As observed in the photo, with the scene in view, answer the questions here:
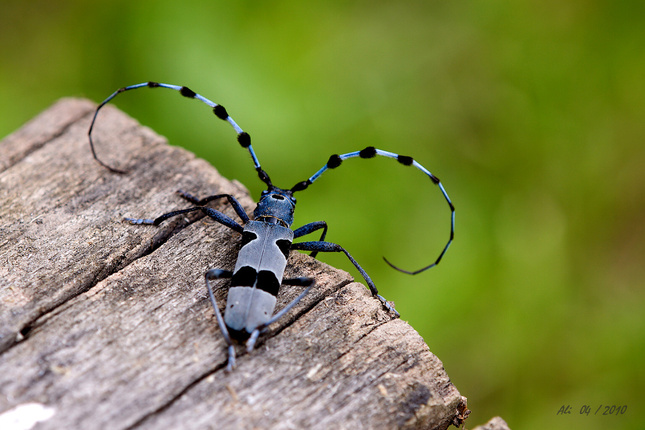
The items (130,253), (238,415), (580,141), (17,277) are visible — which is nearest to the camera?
(238,415)

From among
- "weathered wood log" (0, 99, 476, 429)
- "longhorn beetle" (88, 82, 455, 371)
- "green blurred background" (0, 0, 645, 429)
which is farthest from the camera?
"green blurred background" (0, 0, 645, 429)

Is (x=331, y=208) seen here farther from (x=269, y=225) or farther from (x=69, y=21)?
(x=69, y=21)

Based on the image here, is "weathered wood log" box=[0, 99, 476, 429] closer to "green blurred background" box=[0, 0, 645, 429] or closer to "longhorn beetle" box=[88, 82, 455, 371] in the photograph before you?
"longhorn beetle" box=[88, 82, 455, 371]

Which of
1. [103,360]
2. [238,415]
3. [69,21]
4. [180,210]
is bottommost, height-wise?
[238,415]

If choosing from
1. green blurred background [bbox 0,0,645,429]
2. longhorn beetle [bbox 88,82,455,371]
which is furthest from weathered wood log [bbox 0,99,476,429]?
green blurred background [bbox 0,0,645,429]

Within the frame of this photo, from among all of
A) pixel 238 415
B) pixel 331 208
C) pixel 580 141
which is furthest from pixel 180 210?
pixel 580 141

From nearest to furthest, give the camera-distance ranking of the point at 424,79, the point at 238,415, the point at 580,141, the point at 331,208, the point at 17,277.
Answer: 1. the point at 238,415
2. the point at 17,277
3. the point at 331,208
4. the point at 580,141
5. the point at 424,79

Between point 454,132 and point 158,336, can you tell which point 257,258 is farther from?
point 454,132
